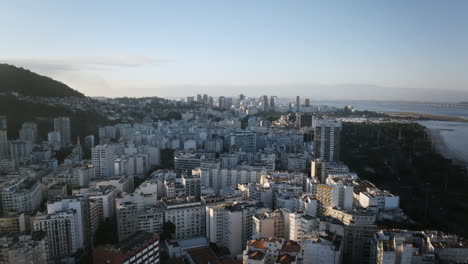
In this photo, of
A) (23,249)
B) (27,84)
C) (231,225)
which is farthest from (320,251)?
(27,84)

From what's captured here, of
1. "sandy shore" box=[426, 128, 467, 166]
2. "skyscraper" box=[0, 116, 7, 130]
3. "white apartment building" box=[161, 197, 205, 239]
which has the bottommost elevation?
"white apartment building" box=[161, 197, 205, 239]

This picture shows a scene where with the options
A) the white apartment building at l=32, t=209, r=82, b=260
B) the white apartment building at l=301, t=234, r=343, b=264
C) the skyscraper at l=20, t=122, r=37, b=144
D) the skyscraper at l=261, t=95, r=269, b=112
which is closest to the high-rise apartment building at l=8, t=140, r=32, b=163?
the skyscraper at l=20, t=122, r=37, b=144

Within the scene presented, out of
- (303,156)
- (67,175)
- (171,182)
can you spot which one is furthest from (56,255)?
(303,156)

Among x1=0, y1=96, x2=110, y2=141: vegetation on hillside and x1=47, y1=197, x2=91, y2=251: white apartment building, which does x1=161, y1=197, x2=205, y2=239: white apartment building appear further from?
x1=0, y1=96, x2=110, y2=141: vegetation on hillside

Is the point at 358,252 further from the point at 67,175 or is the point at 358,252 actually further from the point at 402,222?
the point at 67,175

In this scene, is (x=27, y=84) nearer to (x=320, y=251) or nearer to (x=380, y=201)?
(x=380, y=201)
